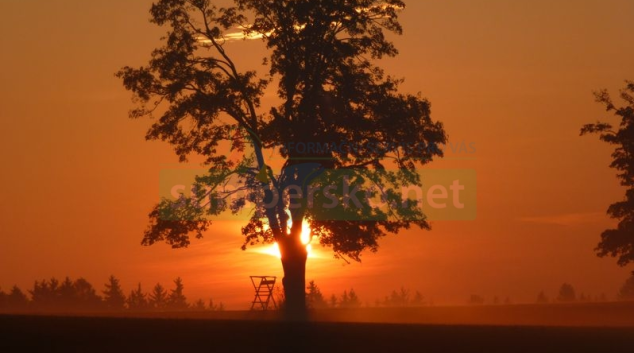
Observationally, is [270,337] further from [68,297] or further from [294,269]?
[68,297]

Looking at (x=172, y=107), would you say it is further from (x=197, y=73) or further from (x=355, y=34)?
(x=355, y=34)

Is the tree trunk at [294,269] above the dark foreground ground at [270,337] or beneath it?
above

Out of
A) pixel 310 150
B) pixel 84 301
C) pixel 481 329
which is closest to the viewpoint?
pixel 481 329

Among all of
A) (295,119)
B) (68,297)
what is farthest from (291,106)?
(68,297)

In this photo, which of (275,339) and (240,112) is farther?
(240,112)

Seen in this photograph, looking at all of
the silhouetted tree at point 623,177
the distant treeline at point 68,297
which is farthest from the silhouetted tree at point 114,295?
the silhouetted tree at point 623,177

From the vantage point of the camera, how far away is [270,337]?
2175 cm

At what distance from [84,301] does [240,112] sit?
122 meters

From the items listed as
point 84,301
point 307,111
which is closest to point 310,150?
point 307,111

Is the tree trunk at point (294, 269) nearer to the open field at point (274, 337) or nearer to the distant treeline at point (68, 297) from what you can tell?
the open field at point (274, 337)

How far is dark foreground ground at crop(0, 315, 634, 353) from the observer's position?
63.7 feet

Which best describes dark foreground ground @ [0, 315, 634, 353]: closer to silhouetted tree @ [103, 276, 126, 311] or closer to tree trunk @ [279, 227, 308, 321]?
tree trunk @ [279, 227, 308, 321]

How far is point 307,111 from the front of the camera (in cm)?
3494

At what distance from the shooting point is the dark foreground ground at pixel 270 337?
1942 cm
